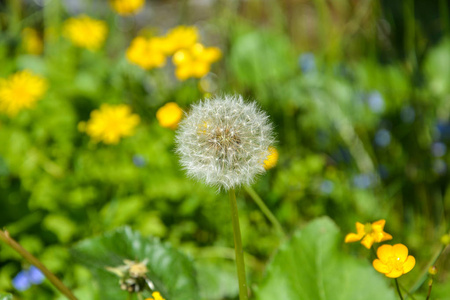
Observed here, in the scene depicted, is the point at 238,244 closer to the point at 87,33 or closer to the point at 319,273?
the point at 319,273

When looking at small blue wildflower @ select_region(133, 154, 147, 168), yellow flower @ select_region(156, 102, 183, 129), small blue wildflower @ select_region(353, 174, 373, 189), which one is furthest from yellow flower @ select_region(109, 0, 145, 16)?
small blue wildflower @ select_region(353, 174, 373, 189)

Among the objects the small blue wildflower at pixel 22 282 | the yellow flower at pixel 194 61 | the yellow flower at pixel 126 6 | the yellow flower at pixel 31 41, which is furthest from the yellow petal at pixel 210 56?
the yellow flower at pixel 31 41

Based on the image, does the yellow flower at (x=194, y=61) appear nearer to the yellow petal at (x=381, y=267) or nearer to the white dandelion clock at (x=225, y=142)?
the white dandelion clock at (x=225, y=142)

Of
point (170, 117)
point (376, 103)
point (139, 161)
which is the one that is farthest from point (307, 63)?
point (170, 117)

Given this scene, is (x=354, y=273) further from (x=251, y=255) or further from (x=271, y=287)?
(x=251, y=255)

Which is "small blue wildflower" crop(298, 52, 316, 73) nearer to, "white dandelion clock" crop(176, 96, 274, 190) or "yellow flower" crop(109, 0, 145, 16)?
"yellow flower" crop(109, 0, 145, 16)

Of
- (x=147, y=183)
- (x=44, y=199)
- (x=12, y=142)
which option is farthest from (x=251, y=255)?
(x=12, y=142)
